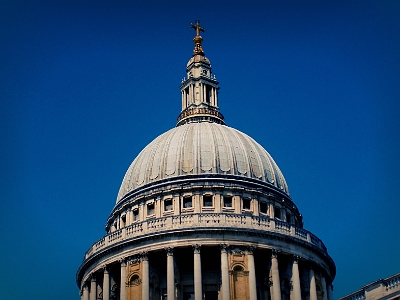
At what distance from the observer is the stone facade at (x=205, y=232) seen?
71.2 m

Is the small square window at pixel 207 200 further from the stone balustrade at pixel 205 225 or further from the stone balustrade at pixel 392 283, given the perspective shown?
the stone balustrade at pixel 392 283

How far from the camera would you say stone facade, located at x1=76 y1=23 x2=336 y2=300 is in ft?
234

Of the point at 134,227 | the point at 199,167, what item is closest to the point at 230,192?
the point at 199,167

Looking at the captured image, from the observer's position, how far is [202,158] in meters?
80.1

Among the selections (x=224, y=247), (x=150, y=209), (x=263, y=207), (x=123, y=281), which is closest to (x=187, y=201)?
(x=150, y=209)

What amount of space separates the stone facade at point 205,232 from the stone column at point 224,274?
8 centimetres

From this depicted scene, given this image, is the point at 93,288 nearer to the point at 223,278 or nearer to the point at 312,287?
the point at 223,278

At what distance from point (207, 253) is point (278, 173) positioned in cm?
1491

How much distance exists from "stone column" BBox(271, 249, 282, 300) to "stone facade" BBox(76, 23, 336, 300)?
0.28ft

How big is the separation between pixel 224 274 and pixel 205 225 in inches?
178

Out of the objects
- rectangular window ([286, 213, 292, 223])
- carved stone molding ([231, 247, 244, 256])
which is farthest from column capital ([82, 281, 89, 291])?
rectangular window ([286, 213, 292, 223])

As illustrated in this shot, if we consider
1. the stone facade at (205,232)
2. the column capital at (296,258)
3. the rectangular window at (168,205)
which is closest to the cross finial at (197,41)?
the stone facade at (205,232)

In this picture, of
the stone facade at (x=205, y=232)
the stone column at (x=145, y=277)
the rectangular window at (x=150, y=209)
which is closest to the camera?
the stone column at (x=145, y=277)

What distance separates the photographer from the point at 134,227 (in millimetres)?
73938
